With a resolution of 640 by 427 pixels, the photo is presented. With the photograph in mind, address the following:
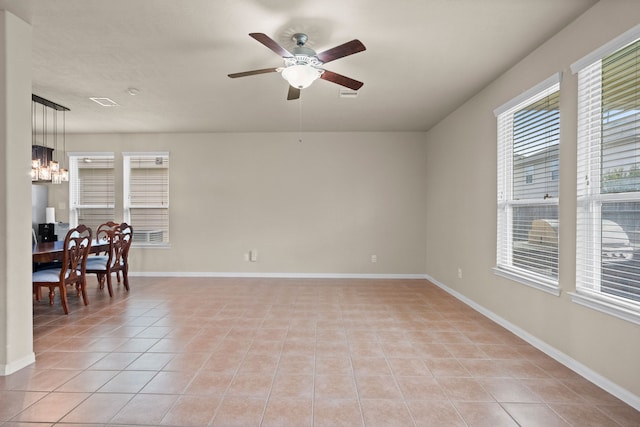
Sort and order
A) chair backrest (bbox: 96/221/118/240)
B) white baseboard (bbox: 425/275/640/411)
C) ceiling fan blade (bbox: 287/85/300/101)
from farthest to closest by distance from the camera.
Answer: chair backrest (bbox: 96/221/118/240), ceiling fan blade (bbox: 287/85/300/101), white baseboard (bbox: 425/275/640/411)

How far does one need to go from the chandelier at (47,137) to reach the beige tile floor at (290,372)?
5.48 ft

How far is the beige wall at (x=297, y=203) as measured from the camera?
235 inches

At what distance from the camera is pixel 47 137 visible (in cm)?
593

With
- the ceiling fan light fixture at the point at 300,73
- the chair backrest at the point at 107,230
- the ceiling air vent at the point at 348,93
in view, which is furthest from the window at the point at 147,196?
the ceiling fan light fixture at the point at 300,73

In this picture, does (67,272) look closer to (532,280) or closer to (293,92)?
(293,92)

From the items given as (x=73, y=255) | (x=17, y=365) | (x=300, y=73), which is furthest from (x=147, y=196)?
(x=300, y=73)

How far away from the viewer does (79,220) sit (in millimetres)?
6211

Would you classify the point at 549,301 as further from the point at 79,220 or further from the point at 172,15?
the point at 79,220

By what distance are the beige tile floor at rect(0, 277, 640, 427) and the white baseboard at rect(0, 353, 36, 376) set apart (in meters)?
0.07

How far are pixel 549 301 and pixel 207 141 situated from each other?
548 centimetres

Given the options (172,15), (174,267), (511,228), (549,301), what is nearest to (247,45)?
(172,15)

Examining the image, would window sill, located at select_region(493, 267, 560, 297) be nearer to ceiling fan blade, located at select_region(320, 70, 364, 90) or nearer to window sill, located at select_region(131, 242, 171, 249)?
ceiling fan blade, located at select_region(320, 70, 364, 90)

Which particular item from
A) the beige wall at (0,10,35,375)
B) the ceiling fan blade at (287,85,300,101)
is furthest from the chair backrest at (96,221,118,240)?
the ceiling fan blade at (287,85,300,101)

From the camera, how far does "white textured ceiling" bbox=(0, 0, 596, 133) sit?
2.37 metres
